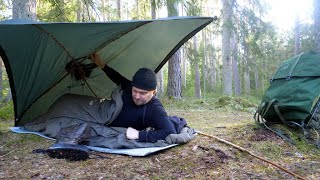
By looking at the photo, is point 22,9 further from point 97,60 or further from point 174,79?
point 174,79

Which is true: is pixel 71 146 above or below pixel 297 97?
below

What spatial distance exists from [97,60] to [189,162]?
2083 mm

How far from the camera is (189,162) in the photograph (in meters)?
2.39

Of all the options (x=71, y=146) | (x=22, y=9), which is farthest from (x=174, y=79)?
(x=71, y=146)

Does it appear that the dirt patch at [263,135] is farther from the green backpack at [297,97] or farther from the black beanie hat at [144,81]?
the black beanie hat at [144,81]

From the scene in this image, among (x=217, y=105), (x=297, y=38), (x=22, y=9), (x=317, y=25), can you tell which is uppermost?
(x=297, y=38)

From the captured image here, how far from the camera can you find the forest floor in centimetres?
214

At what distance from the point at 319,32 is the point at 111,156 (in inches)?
129

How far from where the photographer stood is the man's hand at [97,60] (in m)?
3.83

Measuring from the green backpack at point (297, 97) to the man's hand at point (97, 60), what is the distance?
82.2 inches

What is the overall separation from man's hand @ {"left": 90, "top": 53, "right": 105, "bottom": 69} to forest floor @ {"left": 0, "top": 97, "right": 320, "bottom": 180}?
1.24 meters

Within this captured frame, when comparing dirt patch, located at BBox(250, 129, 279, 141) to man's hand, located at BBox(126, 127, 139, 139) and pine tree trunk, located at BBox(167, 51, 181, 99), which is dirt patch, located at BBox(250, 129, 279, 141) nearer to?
man's hand, located at BBox(126, 127, 139, 139)

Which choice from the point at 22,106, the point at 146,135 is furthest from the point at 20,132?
the point at 146,135

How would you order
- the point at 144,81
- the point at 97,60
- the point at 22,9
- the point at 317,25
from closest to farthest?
the point at 144,81, the point at 97,60, the point at 317,25, the point at 22,9
